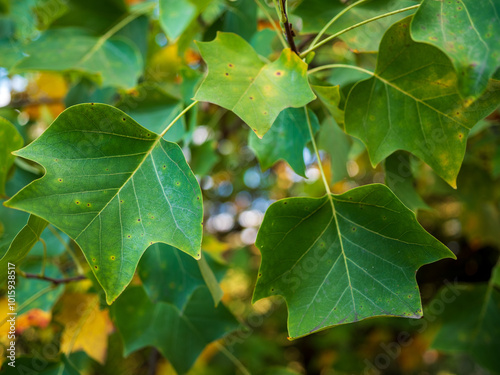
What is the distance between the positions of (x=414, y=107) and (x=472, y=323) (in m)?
0.95

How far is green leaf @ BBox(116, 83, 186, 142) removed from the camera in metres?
1.10

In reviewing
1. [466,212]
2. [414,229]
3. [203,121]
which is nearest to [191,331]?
[414,229]

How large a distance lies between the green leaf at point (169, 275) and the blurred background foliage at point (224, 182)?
1.2 inches

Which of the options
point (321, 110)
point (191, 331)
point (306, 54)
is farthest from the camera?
point (321, 110)

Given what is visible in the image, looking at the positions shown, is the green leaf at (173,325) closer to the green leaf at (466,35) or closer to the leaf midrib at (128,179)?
the leaf midrib at (128,179)

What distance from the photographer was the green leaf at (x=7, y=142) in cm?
90

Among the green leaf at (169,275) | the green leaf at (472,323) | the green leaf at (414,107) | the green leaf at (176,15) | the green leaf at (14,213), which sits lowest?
the green leaf at (472,323)

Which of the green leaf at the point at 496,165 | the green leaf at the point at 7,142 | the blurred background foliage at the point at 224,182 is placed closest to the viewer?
the green leaf at the point at 7,142

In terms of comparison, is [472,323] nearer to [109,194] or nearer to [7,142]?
[109,194]

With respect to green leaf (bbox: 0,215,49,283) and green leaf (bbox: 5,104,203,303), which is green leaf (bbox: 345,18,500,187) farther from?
green leaf (bbox: 0,215,49,283)

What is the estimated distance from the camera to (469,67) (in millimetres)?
595

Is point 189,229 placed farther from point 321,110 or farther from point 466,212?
point 466,212

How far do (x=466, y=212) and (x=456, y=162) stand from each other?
1.28m

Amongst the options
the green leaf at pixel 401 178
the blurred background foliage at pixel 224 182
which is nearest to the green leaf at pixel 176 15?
the blurred background foliage at pixel 224 182
